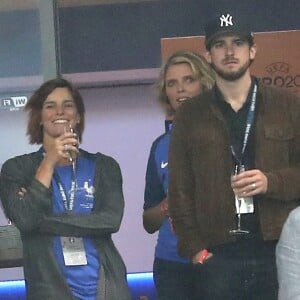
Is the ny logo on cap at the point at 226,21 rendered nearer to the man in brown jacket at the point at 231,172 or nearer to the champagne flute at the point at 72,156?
the man in brown jacket at the point at 231,172

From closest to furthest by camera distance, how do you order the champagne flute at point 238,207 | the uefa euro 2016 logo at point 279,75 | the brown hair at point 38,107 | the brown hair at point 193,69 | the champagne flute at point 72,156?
the champagne flute at point 238,207 < the champagne flute at point 72,156 < the brown hair at point 38,107 < the brown hair at point 193,69 < the uefa euro 2016 logo at point 279,75

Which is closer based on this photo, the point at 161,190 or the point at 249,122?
the point at 249,122

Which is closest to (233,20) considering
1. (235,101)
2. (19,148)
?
(235,101)

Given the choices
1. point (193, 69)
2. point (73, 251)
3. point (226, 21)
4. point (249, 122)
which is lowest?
point (73, 251)

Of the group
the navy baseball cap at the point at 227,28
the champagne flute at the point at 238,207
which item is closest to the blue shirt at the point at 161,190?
the champagne flute at the point at 238,207

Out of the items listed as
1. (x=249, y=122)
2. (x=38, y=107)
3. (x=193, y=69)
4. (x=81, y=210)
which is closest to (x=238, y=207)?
(x=249, y=122)

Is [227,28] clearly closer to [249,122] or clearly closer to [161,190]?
[249,122]

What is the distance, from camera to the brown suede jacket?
2.81m

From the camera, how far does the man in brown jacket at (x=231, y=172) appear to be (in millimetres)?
2812

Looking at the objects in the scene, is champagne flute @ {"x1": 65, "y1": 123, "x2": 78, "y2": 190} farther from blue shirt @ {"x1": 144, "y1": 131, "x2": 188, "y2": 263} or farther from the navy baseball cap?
the navy baseball cap

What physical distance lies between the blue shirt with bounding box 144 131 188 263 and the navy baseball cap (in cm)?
57

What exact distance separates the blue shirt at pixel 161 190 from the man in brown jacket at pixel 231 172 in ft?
0.97

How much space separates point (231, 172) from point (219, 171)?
4cm

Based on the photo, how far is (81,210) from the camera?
2.94 meters
